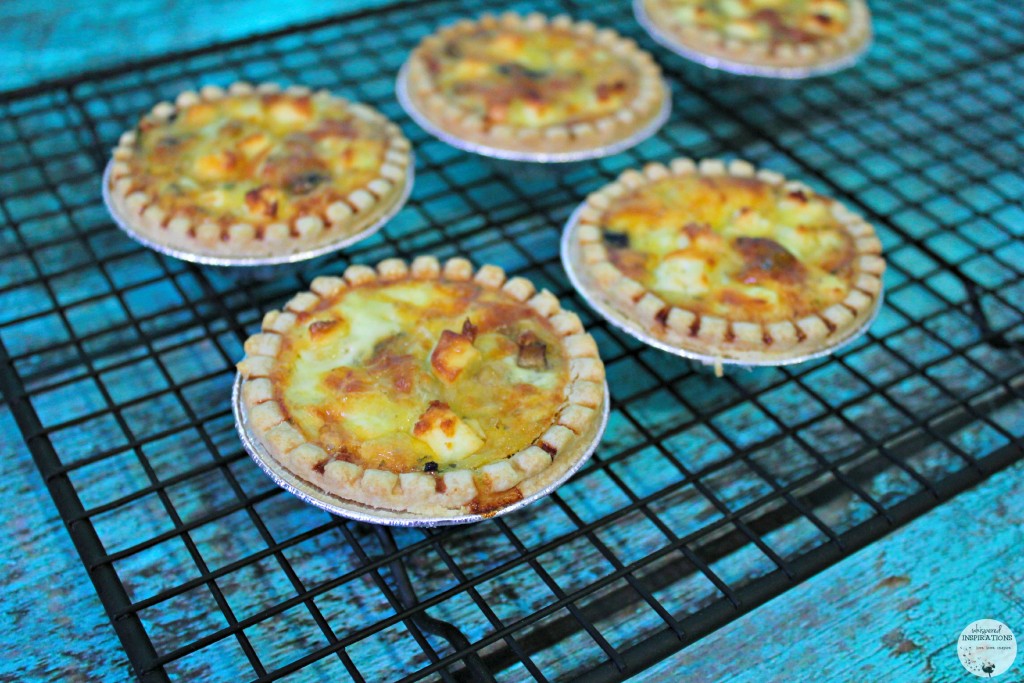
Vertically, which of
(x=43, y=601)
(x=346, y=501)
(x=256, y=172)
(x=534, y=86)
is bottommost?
(x=43, y=601)

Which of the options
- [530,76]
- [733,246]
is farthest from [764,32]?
[733,246]

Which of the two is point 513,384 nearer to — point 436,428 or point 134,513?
point 436,428

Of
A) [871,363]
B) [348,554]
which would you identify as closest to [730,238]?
[871,363]

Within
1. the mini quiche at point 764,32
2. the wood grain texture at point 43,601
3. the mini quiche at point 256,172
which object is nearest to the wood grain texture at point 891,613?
the wood grain texture at point 43,601

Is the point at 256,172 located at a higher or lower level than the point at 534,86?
lower

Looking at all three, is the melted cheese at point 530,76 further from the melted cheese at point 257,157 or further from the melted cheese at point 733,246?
the melted cheese at point 733,246

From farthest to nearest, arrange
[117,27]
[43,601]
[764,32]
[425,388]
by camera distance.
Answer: [117,27]
[764,32]
[425,388]
[43,601]

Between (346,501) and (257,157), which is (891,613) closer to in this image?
(346,501)
